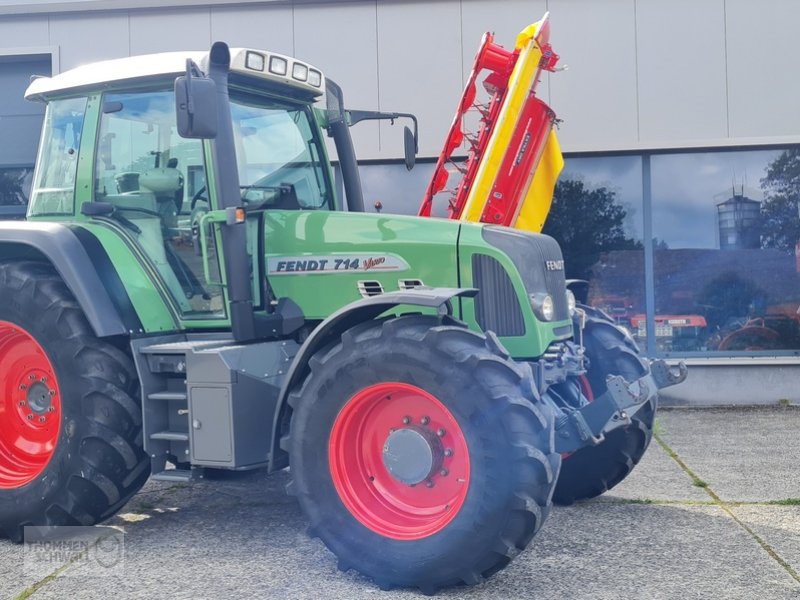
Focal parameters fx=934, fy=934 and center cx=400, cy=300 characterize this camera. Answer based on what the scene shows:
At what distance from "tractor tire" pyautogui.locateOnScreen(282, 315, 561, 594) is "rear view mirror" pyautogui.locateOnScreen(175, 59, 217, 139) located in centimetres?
123

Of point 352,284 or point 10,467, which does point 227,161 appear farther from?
point 10,467

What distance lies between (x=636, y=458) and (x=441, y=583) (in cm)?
213

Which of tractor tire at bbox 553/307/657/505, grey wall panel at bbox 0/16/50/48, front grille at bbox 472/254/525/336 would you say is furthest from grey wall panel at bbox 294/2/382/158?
front grille at bbox 472/254/525/336

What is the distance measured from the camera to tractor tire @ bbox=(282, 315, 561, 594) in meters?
3.99

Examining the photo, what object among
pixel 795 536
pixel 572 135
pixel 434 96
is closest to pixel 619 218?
pixel 572 135

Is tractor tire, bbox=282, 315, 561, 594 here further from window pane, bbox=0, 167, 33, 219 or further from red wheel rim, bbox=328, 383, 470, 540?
window pane, bbox=0, 167, 33, 219

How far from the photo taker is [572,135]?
1009cm

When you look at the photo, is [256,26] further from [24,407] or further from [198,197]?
[24,407]

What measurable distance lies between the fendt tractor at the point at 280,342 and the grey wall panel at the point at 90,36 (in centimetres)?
484

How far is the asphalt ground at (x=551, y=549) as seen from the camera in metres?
4.19

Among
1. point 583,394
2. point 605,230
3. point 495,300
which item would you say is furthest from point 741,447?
point 495,300

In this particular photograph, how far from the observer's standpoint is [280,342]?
5.14m

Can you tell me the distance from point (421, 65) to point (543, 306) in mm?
5939

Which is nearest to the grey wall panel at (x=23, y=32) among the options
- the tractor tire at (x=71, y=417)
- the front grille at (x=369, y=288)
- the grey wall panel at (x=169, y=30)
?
the grey wall panel at (x=169, y=30)
